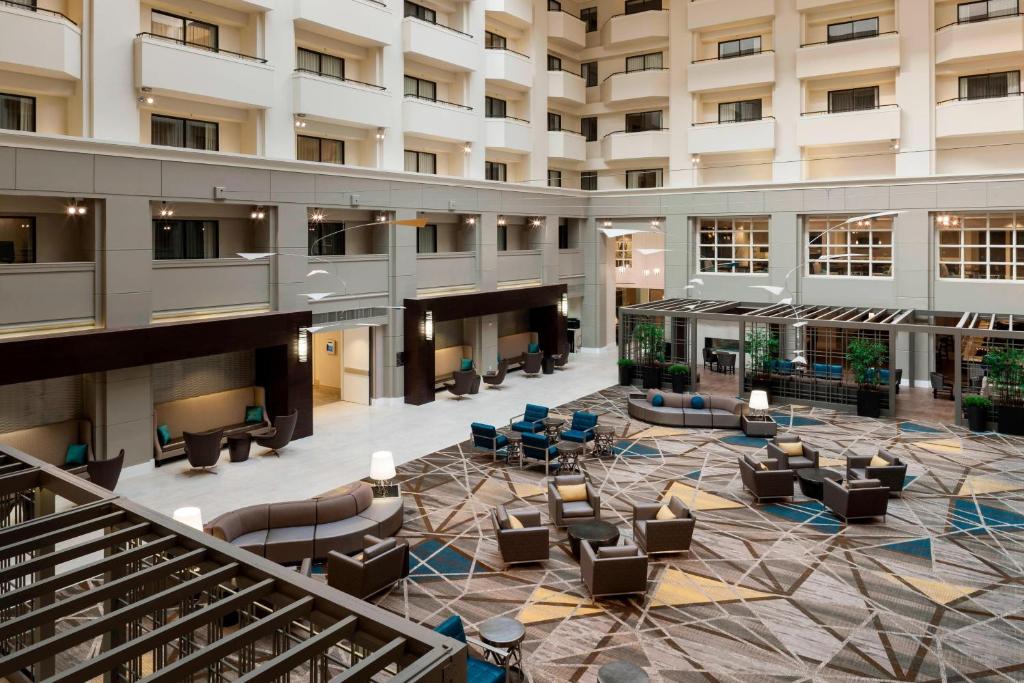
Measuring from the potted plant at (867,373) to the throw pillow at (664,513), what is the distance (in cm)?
1222

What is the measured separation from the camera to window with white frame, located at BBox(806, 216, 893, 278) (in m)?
26.9

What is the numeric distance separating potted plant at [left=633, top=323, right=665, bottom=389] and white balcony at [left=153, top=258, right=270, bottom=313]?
43.4 feet

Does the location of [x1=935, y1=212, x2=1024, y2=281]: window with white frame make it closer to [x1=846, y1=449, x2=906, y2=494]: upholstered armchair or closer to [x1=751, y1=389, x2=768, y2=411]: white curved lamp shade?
[x1=751, y1=389, x2=768, y2=411]: white curved lamp shade

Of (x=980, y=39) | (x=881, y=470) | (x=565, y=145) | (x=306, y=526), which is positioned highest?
(x=980, y=39)

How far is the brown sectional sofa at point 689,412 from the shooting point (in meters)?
20.2

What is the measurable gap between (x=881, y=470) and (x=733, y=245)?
17147 millimetres

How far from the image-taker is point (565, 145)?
31.6m

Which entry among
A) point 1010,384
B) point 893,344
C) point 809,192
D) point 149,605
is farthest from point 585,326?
point 149,605

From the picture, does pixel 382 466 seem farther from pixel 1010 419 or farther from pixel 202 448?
pixel 1010 419

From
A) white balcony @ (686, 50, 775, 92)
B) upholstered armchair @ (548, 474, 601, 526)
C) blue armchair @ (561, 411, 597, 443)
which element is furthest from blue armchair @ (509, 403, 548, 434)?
white balcony @ (686, 50, 775, 92)

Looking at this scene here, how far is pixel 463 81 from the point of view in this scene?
26.1 meters

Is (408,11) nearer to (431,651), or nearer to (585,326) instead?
(585,326)

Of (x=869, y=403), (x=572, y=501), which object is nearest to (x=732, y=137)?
(x=869, y=403)

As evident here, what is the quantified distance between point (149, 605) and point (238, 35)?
18.9 meters
